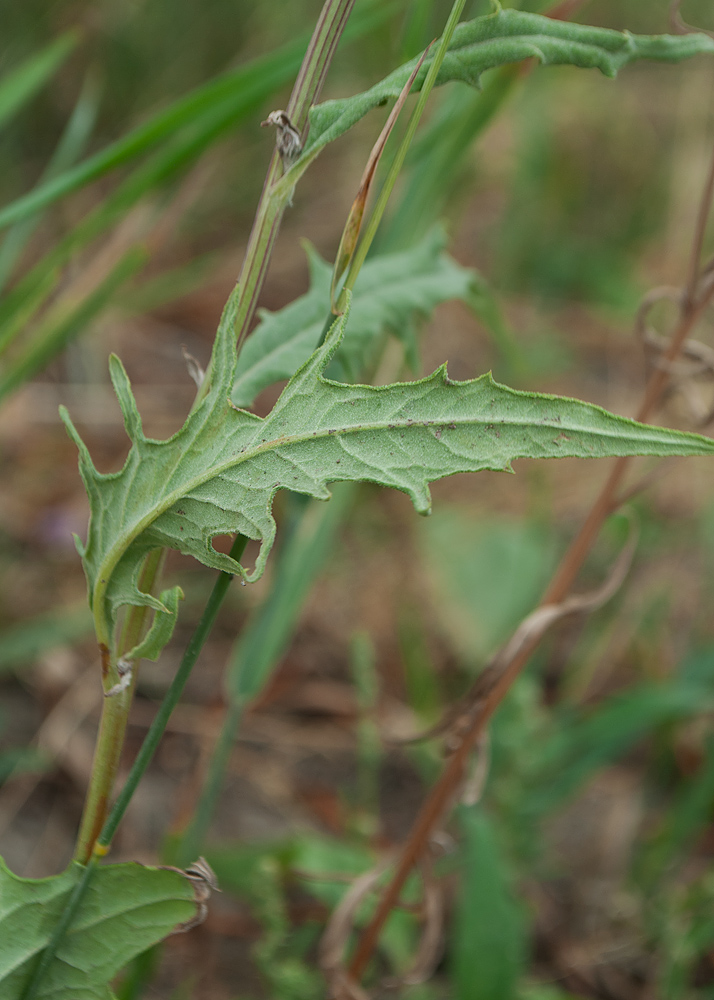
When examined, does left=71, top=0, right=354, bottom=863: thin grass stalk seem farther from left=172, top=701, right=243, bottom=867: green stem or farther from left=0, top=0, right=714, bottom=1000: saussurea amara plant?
left=172, top=701, right=243, bottom=867: green stem

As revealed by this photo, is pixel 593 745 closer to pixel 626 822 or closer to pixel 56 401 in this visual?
pixel 626 822

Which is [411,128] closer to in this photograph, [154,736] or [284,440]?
[284,440]

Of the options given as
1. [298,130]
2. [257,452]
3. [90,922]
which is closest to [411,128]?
[298,130]

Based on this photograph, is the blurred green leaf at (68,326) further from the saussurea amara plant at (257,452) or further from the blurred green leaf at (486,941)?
the blurred green leaf at (486,941)

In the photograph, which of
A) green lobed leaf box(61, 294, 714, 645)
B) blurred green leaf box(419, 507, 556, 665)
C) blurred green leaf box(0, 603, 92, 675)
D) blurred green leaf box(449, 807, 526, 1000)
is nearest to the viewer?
green lobed leaf box(61, 294, 714, 645)

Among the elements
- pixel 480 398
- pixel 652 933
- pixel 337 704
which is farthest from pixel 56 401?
pixel 480 398

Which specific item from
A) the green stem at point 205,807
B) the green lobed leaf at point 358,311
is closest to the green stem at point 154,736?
the green lobed leaf at point 358,311

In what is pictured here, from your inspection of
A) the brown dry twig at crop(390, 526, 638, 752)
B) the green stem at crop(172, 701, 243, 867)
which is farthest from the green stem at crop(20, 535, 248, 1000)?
the green stem at crop(172, 701, 243, 867)
